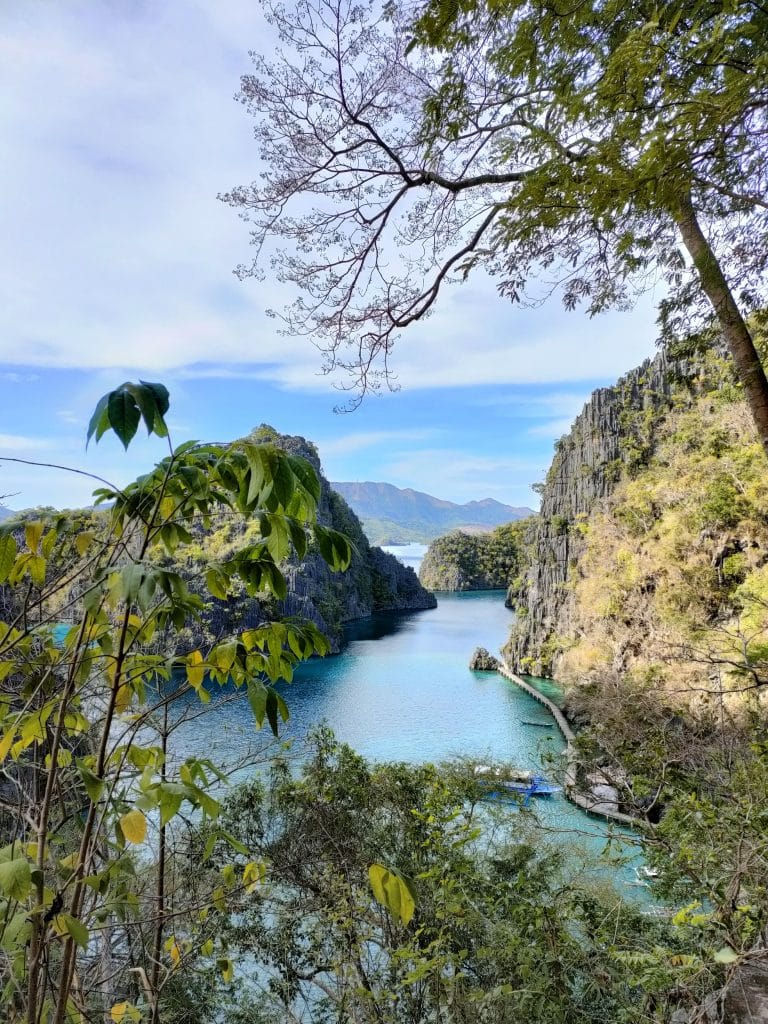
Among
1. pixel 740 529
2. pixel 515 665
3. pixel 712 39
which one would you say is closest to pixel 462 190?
pixel 712 39

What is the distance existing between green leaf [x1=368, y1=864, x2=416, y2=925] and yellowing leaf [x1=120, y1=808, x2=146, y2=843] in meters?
0.32

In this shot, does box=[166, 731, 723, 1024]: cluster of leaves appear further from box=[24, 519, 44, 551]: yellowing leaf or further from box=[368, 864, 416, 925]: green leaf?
box=[24, 519, 44, 551]: yellowing leaf

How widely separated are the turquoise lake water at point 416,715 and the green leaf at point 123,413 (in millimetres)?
6791

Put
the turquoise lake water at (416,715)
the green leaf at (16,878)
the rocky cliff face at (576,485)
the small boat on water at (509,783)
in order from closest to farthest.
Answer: the green leaf at (16,878) → the small boat on water at (509,783) → the turquoise lake water at (416,715) → the rocky cliff face at (576,485)

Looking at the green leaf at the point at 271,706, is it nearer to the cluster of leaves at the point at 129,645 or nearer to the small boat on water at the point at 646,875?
the cluster of leaves at the point at 129,645

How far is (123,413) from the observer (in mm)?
708

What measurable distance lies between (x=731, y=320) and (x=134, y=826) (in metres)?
3.07

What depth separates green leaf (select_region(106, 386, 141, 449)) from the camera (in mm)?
702

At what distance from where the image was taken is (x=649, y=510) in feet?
61.7

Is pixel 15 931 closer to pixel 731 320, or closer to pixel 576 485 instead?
pixel 731 320

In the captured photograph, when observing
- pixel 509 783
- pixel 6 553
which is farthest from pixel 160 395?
pixel 509 783

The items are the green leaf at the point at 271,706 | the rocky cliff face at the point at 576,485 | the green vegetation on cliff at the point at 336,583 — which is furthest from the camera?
the green vegetation on cliff at the point at 336,583

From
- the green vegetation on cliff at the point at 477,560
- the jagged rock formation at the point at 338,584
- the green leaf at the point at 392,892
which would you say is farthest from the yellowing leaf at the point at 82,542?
the green vegetation on cliff at the point at 477,560

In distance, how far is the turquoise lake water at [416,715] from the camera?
1130 centimetres
